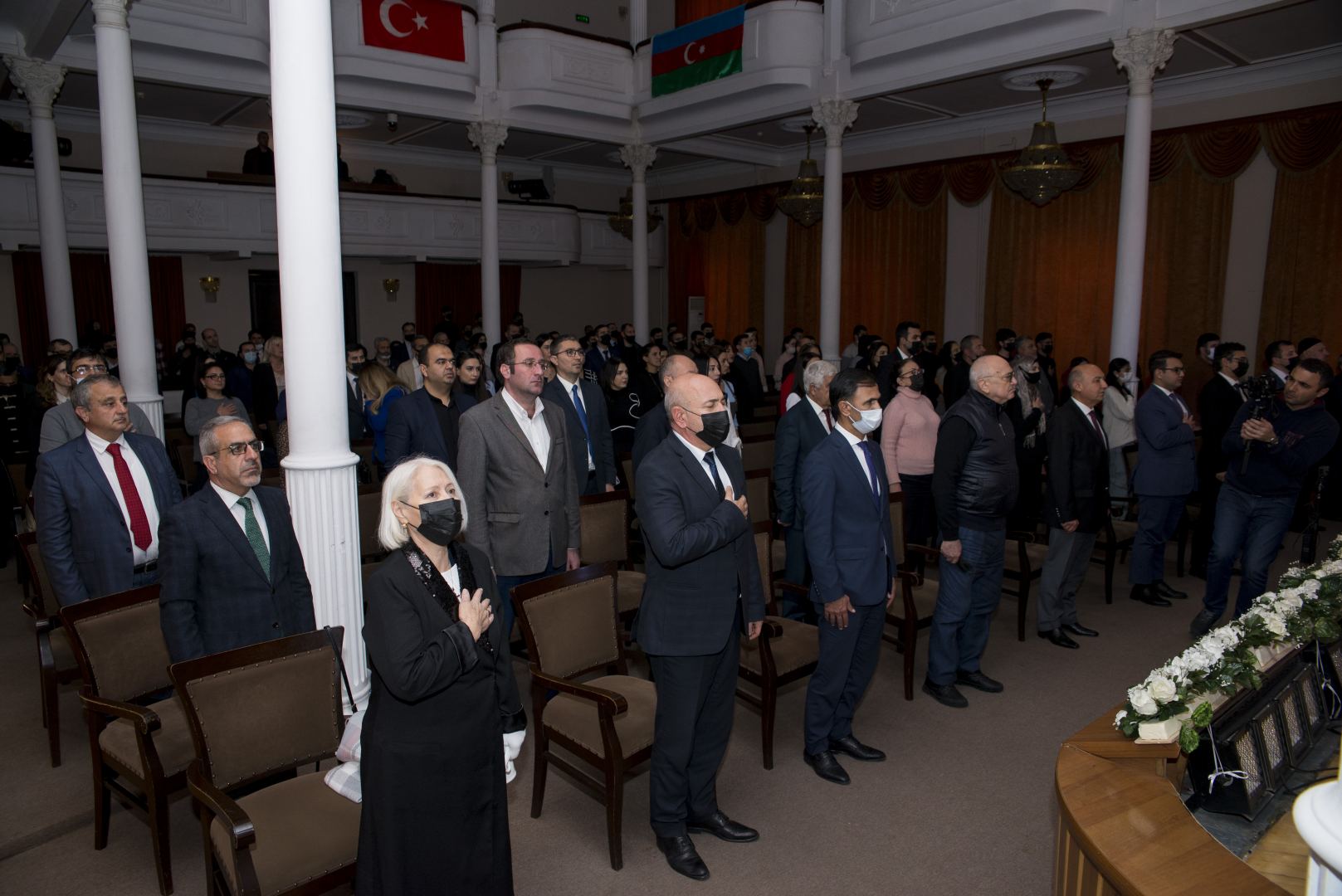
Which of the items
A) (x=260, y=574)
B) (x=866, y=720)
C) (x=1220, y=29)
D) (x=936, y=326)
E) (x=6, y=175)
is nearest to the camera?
(x=260, y=574)

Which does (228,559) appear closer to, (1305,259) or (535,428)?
(535,428)

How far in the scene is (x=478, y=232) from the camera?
48.0 ft

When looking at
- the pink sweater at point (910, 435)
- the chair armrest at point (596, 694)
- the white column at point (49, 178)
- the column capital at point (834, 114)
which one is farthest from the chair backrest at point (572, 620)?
the column capital at point (834, 114)

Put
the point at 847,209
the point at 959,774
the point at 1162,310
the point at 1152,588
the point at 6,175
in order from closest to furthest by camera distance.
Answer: the point at 959,774
the point at 1152,588
the point at 6,175
the point at 1162,310
the point at 847,209

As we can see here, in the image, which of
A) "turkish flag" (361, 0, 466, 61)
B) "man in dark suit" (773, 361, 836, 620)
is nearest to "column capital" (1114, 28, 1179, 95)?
"man in dark suit" (773, 361, 836, 620)

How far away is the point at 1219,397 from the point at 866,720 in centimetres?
394

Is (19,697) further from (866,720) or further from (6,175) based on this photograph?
(6,175)

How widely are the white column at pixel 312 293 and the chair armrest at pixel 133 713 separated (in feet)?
3.17

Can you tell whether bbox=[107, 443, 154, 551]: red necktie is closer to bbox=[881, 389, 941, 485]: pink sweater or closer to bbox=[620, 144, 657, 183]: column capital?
bbox=[881, 389, 941, 485]: pink sweater

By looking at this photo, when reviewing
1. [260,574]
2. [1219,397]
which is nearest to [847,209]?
[1219,397]

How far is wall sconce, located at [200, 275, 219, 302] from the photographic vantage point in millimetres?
14453

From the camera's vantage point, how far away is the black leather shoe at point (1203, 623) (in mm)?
5406

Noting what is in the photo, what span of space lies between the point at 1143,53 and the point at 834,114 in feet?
11.4

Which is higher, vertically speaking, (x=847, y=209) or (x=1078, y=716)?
(x=847, y=209)
